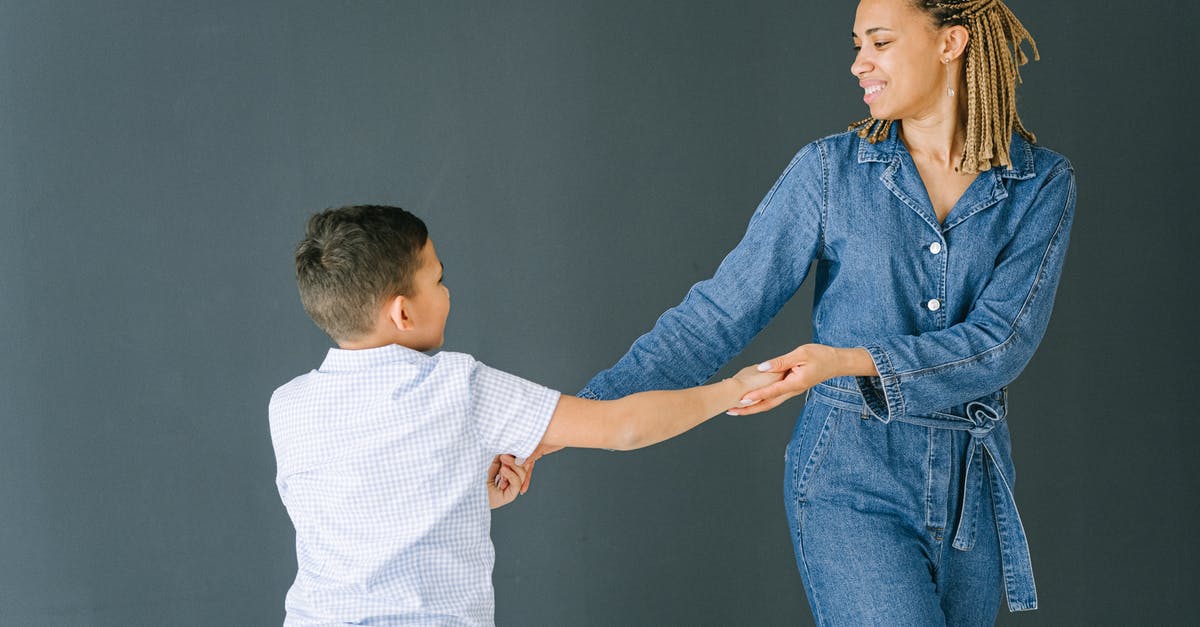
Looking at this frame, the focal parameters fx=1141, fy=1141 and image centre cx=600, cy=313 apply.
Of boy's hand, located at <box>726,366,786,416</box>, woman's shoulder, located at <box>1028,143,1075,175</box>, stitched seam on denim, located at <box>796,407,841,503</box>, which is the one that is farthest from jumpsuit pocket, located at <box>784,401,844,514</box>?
woman's shoulder, located at <box>1028,143,1075,175</box>

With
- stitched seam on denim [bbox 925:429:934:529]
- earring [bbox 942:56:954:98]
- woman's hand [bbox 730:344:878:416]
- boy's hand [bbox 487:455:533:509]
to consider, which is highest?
earring [bbox 942:56:954:98]

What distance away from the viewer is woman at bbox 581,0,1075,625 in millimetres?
1788

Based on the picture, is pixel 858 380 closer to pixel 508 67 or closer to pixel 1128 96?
pixel 508 67

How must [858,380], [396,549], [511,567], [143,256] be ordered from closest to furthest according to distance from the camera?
1. [396,549]
2. [858,380]
3. [143,256]
4. [511,567]

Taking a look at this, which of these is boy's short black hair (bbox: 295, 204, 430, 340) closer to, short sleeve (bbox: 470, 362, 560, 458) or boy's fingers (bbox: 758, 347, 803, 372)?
short sleeve (bbox: 470, 362, 560, 458)

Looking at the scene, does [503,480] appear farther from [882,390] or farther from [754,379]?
[882,390]

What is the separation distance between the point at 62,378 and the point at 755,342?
5.59ft

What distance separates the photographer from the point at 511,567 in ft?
9.57

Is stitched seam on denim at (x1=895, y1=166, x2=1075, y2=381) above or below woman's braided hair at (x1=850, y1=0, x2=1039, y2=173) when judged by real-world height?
below

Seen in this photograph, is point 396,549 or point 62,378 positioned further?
point 62,378

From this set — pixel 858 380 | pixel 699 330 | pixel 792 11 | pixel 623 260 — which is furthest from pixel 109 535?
pixel 792 11

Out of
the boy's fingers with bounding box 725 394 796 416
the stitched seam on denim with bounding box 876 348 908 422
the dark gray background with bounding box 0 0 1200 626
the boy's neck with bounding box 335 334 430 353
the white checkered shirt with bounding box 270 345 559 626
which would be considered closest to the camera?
the white checkered shirt with bounding box 270 345 559 626

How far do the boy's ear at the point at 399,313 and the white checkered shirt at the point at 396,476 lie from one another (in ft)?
0.20

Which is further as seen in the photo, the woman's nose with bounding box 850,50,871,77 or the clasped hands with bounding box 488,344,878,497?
the woman's nose with bounding box 850,50,871,77
